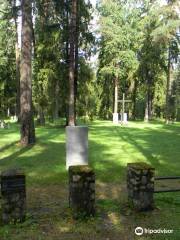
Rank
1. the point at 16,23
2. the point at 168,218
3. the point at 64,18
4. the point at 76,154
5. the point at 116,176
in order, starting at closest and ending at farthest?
the point at 168,218
the point at 116,176
the point at 76,154
the point at 64,18
the point at 16,23

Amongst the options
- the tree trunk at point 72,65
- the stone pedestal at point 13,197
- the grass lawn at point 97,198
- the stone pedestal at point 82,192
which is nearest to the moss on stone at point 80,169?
the stone pedestal at point 82,192

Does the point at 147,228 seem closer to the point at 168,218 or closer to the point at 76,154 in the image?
the point at 168,218

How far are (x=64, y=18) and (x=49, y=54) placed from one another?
2.79 m

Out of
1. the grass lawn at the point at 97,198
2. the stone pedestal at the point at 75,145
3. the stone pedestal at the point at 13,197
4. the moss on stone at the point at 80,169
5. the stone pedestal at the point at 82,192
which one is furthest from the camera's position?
the stone pedestal at the point at 75,145

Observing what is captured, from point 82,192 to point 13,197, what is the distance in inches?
52.5

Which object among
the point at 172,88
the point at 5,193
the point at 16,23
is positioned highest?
the point at 16,23

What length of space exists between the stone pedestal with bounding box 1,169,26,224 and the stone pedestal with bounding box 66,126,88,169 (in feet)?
15.5

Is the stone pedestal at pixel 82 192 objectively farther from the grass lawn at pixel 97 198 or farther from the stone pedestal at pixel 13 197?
the stone pedestal at pixel 13 197

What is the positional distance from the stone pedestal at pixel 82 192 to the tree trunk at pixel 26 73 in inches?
371

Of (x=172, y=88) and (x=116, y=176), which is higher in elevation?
(x=172, y=88)

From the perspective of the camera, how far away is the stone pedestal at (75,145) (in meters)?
11.8

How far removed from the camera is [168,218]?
291 inches

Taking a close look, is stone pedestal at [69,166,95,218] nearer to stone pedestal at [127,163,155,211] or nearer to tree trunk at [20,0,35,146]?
stone pedestal at [127,163,155,211]

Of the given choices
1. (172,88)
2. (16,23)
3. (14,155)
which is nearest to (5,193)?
(14,155)
